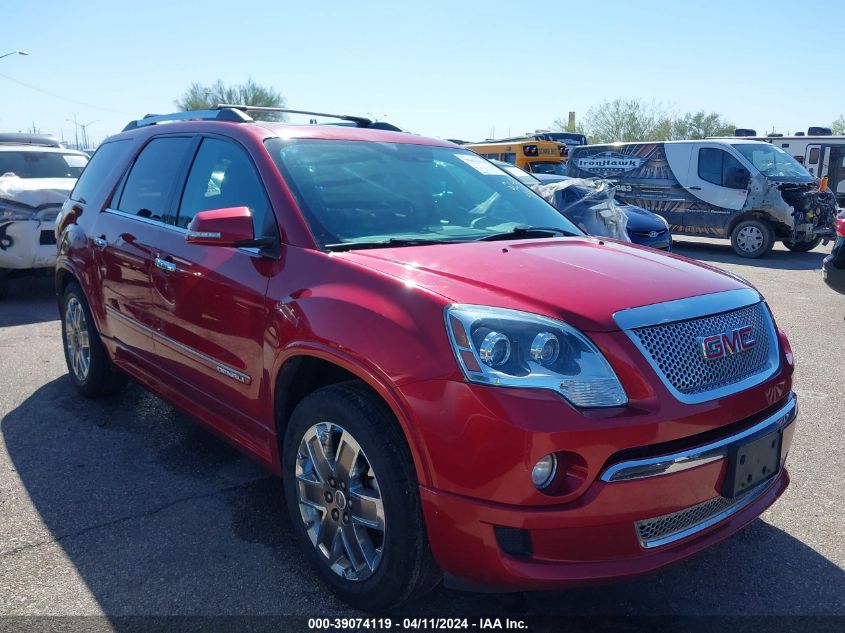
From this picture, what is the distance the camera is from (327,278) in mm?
2648

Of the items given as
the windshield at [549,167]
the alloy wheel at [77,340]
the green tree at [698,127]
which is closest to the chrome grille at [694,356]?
the alloy wheel at [77,340]

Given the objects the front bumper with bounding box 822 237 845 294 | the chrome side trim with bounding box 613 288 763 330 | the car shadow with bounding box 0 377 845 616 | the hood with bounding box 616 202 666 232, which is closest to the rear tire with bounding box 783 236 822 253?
the hood with bounding box 616 202 666 232

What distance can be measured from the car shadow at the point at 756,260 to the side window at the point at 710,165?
1.43 m

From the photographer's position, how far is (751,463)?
7.98ft

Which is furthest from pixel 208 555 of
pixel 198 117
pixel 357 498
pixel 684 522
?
pixel 198 117

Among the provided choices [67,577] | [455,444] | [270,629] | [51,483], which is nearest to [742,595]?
[455,444]

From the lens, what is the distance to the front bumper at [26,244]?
7.86m

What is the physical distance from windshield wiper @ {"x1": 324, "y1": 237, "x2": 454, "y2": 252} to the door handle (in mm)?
1083

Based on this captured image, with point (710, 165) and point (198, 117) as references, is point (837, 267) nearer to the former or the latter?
point (198, 117)

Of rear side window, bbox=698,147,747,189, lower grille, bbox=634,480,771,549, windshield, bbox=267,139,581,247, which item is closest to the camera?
lower grille, bbox=634,480,771,549

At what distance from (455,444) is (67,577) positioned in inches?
70.7

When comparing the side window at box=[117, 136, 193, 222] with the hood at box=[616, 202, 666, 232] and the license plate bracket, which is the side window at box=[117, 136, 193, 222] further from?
the hood at box=[616, 202, 666, 232]

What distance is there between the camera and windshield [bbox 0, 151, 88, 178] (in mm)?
9133

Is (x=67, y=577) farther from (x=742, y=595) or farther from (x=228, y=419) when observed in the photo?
(x=742, y=595)
